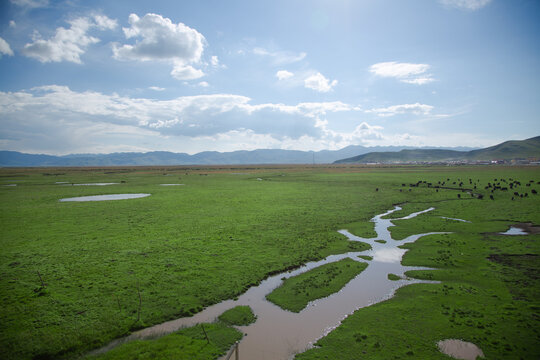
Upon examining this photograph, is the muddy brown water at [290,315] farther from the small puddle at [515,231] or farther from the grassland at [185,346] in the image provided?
the small puddle at [515,231]

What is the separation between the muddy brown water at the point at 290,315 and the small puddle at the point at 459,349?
13.5ft

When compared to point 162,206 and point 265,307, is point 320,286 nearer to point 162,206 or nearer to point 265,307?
point 265,307

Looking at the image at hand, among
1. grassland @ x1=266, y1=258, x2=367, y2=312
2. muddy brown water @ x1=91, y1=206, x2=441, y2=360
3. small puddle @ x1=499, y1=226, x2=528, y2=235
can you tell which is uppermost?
small puddle @ x1=499, y1=226, x2=528, y2=235

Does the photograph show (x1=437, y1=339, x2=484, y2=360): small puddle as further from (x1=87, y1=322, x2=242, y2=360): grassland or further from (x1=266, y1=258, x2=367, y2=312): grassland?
(x1=87, y1=322, x2=242, y2=360): grassland

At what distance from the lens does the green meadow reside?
1198cm

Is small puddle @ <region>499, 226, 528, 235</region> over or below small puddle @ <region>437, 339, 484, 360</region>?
over

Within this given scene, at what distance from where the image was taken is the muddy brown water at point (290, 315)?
39.0 feet

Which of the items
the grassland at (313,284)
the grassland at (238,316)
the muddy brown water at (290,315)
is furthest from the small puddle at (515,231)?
the grassland at (238,316)

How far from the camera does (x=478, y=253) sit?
22.0 meters

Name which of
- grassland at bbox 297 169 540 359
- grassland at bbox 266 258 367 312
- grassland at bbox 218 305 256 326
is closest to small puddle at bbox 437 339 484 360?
grassland at bbox 297 169 540 359

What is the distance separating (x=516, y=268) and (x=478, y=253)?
326 cm

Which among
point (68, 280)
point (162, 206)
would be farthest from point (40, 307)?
point (162, 206)

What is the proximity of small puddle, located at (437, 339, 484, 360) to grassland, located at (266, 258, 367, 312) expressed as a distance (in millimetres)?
6253

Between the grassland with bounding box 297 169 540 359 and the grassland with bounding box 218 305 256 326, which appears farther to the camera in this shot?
the grassland with bounding box 218 305 256 326
